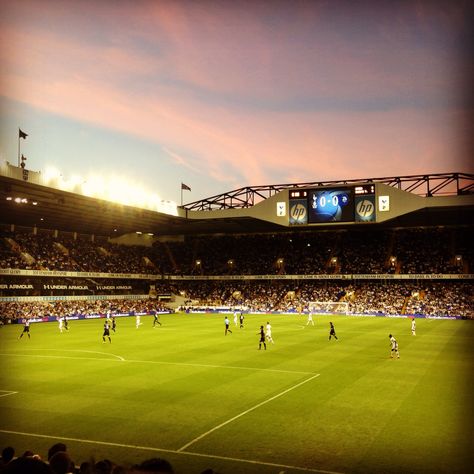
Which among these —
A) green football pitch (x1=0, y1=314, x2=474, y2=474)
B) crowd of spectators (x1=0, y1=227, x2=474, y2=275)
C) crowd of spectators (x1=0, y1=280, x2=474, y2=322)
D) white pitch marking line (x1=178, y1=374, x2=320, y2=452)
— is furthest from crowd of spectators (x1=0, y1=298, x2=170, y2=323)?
white pitch marking line (x1=178, y1=374, x2=320, y2=452)

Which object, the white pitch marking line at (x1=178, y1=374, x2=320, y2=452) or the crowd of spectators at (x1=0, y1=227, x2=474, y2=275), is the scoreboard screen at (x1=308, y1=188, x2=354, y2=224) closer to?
the crowd of spectators at (x1=0, y1=227, x2=474, y2=275)

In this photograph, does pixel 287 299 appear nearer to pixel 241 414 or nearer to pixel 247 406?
pixel 247 406

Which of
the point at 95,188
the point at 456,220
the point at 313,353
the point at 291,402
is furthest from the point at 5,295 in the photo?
the point at 456,220

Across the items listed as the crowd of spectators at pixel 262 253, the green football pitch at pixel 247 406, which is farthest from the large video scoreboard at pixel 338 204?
the green football pitch at pixel 247 406

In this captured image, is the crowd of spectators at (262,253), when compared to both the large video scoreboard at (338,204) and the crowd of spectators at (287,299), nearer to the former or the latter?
the crowd of spectators at (287,299)

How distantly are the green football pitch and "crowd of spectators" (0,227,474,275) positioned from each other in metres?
41.1

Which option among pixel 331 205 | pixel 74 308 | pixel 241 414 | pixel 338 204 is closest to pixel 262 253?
pixel 331 205

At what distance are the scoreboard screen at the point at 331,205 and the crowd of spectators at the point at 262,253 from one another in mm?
17992

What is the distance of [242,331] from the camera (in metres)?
48.8

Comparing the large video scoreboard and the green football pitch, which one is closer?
the green football pitch

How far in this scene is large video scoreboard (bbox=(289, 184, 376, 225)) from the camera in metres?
66.3

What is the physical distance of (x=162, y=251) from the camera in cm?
9862

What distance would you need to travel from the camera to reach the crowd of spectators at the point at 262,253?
250 feet

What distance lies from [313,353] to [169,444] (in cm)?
1983
